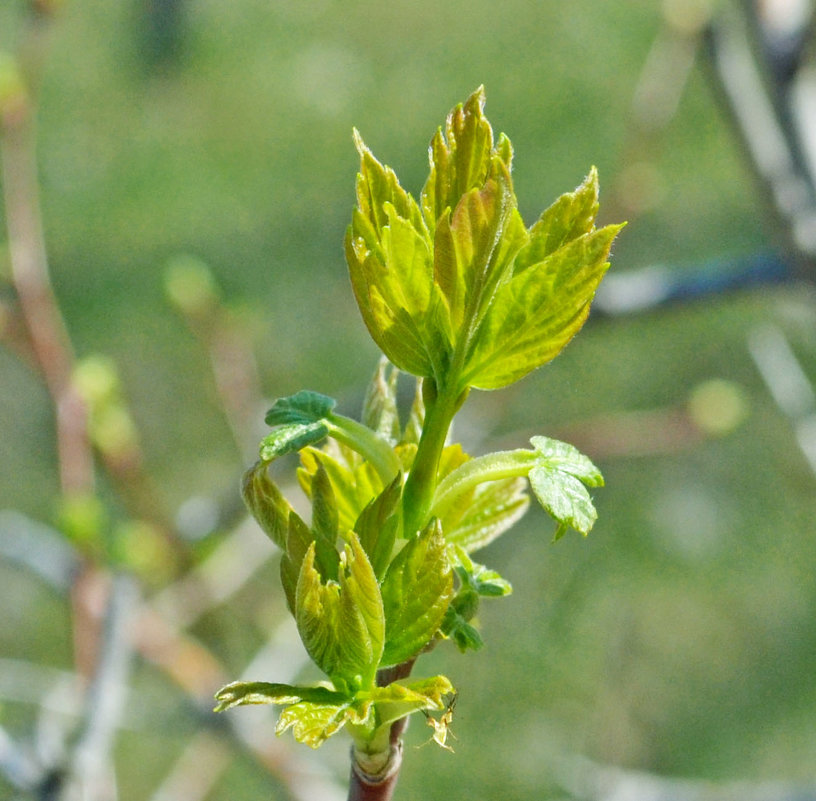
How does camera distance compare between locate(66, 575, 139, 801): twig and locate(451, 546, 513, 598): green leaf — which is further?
locate(66, 575, 139, 801): twig

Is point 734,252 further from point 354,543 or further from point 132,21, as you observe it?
point 354,543

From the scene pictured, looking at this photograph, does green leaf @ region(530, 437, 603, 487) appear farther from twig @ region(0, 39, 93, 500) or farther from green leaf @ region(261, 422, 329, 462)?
twig @ region(0, 39, 93, 500)

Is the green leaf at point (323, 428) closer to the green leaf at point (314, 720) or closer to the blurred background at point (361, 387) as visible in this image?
the green leaf at point (314, 720)

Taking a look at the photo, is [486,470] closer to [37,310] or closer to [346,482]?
[346,482]

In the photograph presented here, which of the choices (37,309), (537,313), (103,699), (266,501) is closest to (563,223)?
(537,313)

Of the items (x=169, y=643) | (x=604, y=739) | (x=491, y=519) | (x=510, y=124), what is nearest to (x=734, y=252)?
(x=510, y=124)

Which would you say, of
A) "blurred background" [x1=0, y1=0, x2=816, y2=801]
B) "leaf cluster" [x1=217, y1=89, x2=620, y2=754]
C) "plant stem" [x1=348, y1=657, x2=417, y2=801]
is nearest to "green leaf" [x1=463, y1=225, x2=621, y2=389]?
"leaf cluster" [x1=217, y1=89, x2=620, y2=754]

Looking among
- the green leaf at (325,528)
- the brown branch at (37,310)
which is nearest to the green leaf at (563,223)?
the green leaf at (325,528)
